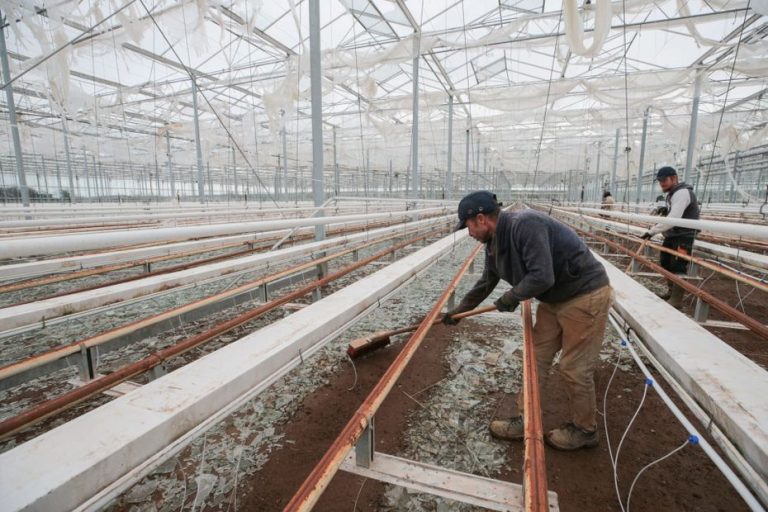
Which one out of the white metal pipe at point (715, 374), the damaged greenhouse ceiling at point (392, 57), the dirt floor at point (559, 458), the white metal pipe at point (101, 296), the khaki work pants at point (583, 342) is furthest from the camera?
the damaged greenhouse ceiling at point (392, 57)

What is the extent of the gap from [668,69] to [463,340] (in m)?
11.1

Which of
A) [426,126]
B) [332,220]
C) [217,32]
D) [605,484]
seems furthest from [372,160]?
[605,484]

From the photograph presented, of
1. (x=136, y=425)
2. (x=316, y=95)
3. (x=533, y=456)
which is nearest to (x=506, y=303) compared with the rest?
(x=533, y=456)

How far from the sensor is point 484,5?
8.48 metres

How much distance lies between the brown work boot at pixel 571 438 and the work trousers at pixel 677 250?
4072mm

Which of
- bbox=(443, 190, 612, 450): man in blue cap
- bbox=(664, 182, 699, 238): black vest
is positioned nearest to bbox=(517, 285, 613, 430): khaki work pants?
bbox=(443, 190, 612, 450): man in blue cap

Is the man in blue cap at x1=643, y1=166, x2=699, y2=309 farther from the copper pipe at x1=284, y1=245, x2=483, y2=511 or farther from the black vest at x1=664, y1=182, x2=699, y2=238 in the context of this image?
the copper pipe at x1=284, y1=245, x2=483, y2=511

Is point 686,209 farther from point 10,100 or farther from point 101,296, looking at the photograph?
point 10,100

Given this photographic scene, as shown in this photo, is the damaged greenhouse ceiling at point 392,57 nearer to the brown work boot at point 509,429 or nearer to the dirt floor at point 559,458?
the dirt floor at point 559,458

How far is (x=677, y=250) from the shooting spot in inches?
198

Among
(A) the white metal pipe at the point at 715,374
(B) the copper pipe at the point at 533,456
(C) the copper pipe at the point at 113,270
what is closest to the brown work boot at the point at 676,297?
(A) the white metal pipe at the point at 715,374

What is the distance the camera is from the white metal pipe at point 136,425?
1028mm

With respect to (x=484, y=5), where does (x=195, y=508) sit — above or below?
below

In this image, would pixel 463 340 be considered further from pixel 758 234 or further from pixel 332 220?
pixel 758 234
